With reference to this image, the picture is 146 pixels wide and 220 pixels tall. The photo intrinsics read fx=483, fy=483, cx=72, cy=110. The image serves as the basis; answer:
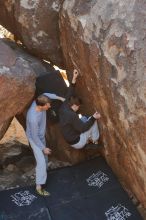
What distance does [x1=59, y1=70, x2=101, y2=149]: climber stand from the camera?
684cm

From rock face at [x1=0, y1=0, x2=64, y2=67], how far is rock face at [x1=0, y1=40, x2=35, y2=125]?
945 mm

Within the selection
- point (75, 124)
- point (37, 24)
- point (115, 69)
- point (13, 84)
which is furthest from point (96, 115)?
point (37, 24)

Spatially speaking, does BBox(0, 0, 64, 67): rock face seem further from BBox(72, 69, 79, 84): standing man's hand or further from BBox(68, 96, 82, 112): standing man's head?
BBox(68, 96, 82, 112): standing man's head

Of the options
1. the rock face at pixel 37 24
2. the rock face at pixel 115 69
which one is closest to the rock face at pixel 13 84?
the rock face at pixel 115 69

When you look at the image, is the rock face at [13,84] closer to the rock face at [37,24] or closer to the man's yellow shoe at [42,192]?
the rock face at [37,24]

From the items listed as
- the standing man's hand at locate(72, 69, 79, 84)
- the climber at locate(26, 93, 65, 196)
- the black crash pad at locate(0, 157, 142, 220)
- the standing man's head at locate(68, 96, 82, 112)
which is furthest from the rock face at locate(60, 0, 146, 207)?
the climber at locate(26, 93, 65, 196)

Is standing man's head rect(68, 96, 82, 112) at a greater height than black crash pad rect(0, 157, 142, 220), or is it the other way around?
standing man's head rect(68, 96, 82, 112)

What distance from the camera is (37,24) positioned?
25.8 feet

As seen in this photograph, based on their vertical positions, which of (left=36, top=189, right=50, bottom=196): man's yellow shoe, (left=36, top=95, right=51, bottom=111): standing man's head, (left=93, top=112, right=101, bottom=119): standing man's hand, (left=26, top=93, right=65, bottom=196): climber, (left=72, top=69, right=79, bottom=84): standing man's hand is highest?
(left=72, top=69, right=79, bottom=84): standing man's hand

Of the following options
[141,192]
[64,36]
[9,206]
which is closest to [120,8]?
[64,36]

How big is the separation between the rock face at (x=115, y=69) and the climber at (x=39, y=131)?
72 centimetres

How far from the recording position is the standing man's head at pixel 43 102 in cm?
677

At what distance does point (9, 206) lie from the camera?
6984mm

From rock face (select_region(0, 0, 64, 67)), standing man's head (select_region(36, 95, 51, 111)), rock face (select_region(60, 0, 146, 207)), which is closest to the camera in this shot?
rock face (select_region(60, 0, 146, 207))
